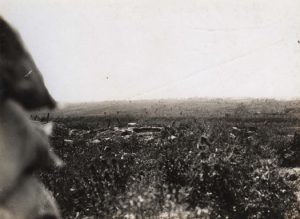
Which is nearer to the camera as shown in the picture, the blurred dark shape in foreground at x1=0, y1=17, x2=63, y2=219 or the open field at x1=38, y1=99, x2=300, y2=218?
the blurred dark shape in foreground at x1=0, y1=17, x2=63, y2=219

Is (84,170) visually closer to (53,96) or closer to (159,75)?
(53,96)

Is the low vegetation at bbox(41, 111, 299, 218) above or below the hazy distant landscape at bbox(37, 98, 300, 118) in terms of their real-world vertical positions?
below

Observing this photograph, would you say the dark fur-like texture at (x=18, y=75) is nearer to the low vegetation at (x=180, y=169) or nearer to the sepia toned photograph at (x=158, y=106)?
the sepia toned photograph at (x=158, y=106)

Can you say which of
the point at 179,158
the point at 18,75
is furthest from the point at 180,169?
the point at 18,75

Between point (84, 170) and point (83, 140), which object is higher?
point (83, 140)

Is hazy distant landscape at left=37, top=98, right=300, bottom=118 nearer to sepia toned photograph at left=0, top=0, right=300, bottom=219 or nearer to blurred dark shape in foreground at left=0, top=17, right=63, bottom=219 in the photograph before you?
sepia toned photograph at left=0, top=0, right=300, bottom=219

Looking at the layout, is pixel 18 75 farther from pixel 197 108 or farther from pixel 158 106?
pixel 197 108

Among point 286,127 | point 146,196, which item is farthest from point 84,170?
point 286,127

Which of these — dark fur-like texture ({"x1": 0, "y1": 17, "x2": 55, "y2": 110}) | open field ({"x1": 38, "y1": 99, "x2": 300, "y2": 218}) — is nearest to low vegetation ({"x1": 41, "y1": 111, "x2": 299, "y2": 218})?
open field ({"x1": 38, "y1": 99, "x2": 300, "y2": 218})
